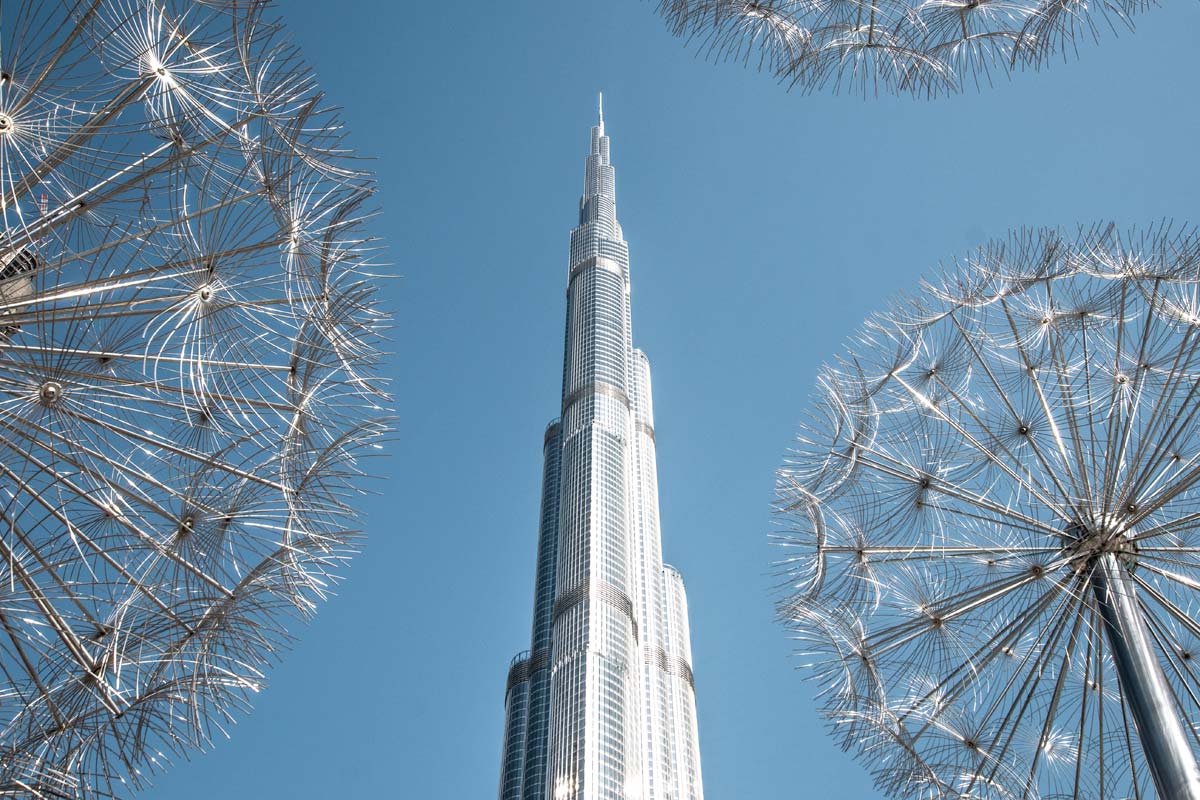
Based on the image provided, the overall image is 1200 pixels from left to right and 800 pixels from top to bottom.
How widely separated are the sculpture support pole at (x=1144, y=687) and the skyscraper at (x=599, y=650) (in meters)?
124

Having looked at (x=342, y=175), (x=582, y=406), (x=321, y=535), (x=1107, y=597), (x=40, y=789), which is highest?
(x=582, y=406)

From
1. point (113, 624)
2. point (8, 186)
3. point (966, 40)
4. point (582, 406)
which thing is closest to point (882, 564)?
point (966, 40)

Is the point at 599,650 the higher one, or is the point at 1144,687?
the point at 599,650

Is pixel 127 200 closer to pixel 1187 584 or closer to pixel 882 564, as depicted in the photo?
pixel 882 564

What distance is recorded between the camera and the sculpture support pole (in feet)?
40.5

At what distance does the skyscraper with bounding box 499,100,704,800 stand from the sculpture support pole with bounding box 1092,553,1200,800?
124396 mm

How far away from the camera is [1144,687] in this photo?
43.1 feet

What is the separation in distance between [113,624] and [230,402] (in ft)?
11.2

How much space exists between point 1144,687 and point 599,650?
138m

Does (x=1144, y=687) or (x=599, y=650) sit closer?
(x=1144, y=687)

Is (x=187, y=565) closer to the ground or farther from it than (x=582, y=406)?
closer to the ground

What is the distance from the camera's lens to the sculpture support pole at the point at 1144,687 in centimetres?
1234

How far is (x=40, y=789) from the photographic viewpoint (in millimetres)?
14031

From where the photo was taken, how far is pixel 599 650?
148 metres
